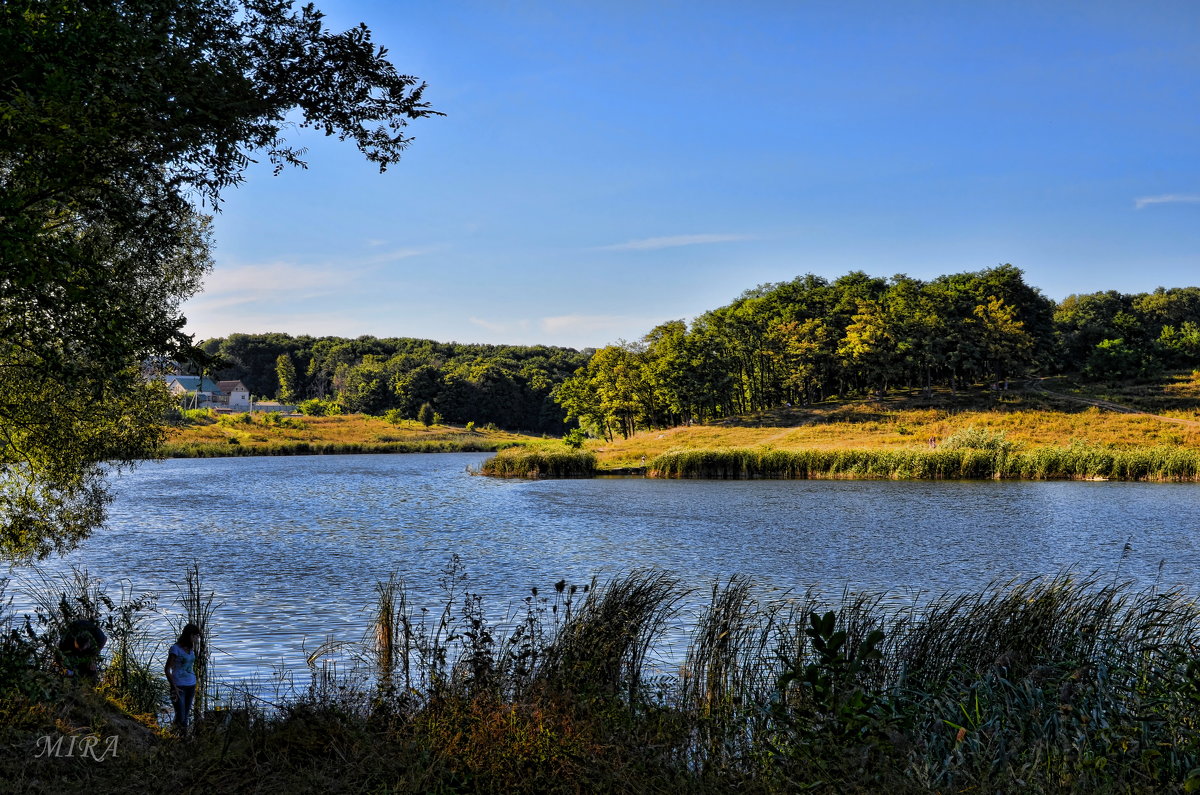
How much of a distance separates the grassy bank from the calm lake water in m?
39.8

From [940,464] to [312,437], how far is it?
74220 millimetres

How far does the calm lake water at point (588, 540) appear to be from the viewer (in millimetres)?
17828

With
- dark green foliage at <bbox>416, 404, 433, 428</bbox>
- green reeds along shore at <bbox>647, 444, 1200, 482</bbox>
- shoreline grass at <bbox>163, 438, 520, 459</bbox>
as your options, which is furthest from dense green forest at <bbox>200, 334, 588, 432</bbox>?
green reeds along shore at <bbox>647, 444, 1200, 482</bbox>

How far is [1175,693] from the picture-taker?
730cm

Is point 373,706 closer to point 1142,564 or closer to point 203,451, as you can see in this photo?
point 1142,564

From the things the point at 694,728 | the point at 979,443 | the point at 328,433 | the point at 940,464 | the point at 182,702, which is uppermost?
the point at 979,443

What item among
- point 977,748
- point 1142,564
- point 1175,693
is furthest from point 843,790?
point 1142,564

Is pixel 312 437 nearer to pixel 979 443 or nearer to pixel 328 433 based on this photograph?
pixel 328 433

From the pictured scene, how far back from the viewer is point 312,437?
99062 mm

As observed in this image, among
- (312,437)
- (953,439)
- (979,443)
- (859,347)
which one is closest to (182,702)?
(979,443)

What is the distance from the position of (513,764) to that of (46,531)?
12.6 metres

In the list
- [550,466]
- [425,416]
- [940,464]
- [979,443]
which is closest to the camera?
[940,464]

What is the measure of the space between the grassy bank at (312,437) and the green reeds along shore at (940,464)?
145 feet

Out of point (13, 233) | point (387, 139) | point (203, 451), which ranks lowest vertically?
point (203, 451)
